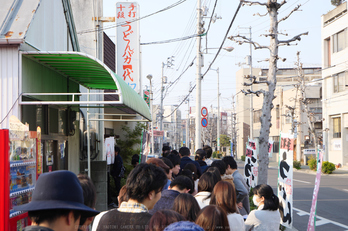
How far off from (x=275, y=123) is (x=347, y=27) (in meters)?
21.5

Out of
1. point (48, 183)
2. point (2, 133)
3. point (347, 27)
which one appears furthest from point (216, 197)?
point (347, 27)

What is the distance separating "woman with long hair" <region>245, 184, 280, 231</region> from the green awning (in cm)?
282

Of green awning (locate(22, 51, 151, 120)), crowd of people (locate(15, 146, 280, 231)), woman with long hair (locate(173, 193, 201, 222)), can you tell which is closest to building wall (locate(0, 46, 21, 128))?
green awning (locate(22, 51, 151, 120))

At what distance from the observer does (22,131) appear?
479 cm

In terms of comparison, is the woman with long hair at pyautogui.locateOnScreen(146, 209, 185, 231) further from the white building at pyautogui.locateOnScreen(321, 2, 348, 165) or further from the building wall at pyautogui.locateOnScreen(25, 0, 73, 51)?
the white building at pyautogui.locateOnScreen(321, 2, 348, 165)

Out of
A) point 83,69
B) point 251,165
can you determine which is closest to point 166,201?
point 83,69

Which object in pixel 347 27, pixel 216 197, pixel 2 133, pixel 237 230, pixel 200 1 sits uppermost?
pixel 347 27

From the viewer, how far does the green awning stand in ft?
21.0

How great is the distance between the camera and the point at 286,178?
7.66 m

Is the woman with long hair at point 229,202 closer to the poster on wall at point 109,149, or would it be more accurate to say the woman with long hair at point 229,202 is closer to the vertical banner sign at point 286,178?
the vertical banner sign at point 286,178

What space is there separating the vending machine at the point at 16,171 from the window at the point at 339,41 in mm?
33756

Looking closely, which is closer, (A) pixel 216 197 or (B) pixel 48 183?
(B) pixel 48 183

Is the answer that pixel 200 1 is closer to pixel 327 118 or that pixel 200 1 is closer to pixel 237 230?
pixel 237 230

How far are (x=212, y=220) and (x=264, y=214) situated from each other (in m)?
2.32
